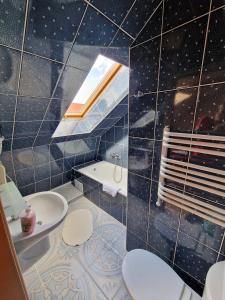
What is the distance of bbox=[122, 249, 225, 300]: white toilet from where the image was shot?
97 centimetres

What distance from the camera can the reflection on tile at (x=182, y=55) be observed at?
2.74 ft

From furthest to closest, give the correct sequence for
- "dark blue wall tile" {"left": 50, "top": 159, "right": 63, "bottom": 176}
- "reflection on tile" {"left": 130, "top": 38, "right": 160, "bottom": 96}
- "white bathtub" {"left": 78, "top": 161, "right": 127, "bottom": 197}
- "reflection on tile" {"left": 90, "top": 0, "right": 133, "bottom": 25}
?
"white bathtub" {"left": 78, "top": 161, "right": 127, "bottom": 197} → "dark blue wall tile" {"left": 50, "top": 159, "right": 63, "bottom": 176} → "reflection on tile" {"left": 130, "top": 38, "right": 160, "bottom": 96} → "reflection on tile" {"left": 90, "top": 0, "right": 133, "bottom": 25}

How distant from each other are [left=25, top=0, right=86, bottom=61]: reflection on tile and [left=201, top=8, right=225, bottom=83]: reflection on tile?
0.71m

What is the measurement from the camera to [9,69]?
1.00 meters

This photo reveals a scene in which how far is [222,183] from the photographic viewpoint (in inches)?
34.4

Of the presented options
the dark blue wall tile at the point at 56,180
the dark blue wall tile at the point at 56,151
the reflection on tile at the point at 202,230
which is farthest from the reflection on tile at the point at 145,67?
the dark blue wall tile at the point at 56,180

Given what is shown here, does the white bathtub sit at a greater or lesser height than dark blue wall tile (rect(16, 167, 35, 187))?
lesser

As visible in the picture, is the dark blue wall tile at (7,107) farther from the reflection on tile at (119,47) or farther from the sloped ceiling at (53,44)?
the reflection on tile at (119,47)

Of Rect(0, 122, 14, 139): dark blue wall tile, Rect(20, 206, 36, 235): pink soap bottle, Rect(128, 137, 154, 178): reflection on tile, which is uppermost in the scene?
Rect(0, 122, 14, 139): dark blue wall tile

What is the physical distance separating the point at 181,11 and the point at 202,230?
142 cm

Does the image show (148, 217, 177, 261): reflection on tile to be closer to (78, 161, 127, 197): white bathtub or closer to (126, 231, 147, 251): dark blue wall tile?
(126, 231, 147, 251): dark blue wall tile

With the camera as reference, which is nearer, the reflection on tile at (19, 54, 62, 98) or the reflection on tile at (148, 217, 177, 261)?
the reflection on tile at (19, 54, 62, 98)

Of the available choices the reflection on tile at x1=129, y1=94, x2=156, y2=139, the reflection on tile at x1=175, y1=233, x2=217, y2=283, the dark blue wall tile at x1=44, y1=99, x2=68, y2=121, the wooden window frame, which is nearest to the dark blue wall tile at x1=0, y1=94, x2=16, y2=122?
the dark blue wall tile at x1=44, y1=99, x2=68, y2=121

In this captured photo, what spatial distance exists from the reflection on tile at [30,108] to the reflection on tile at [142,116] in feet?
2.87
